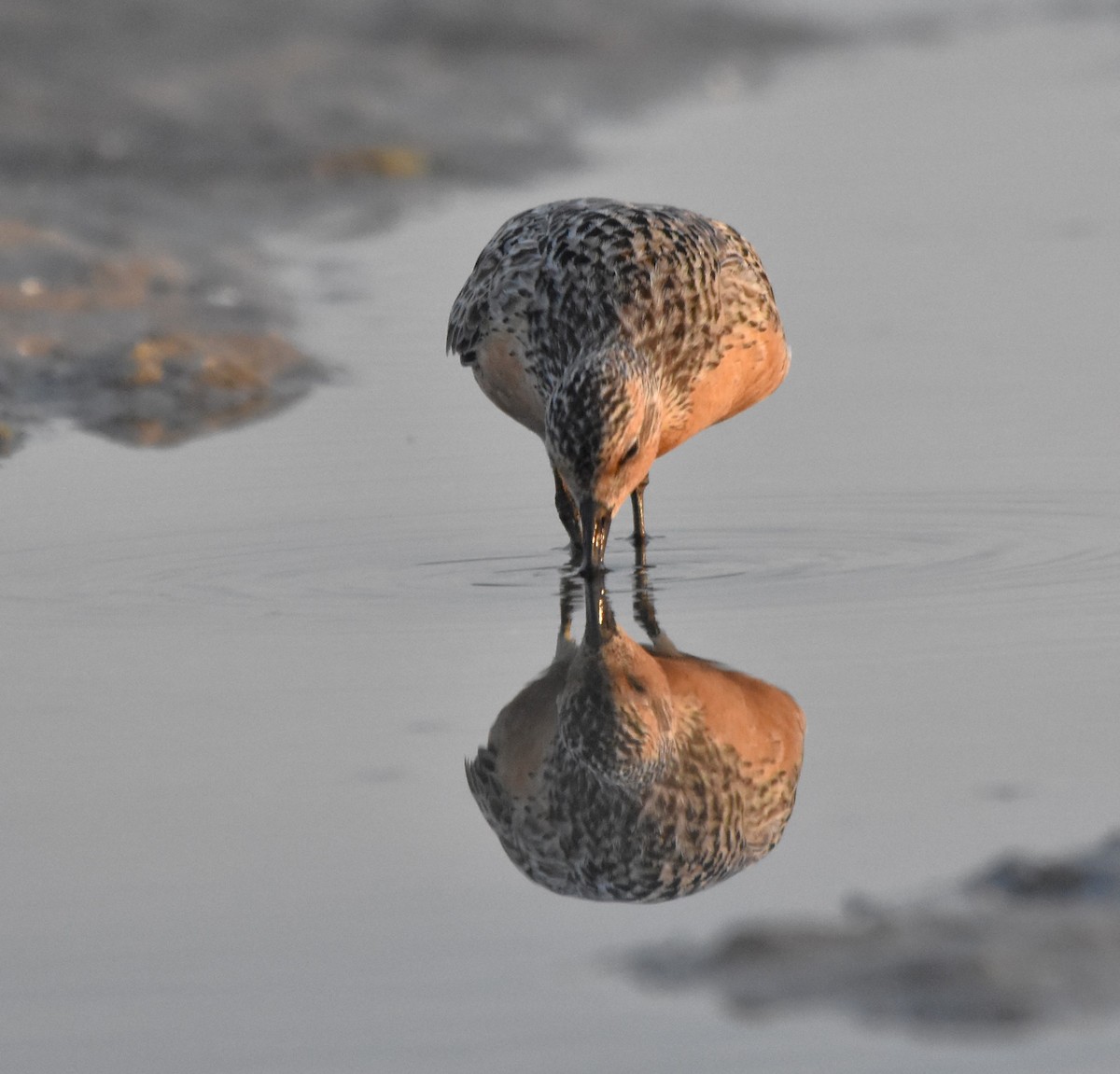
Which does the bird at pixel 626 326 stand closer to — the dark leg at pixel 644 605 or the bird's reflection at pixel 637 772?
the dark leg at pixel 644 605

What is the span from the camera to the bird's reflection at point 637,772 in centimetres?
502

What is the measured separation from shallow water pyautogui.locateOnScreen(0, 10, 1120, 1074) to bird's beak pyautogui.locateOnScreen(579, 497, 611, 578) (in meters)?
0.21

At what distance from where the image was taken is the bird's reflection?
5.02 meters

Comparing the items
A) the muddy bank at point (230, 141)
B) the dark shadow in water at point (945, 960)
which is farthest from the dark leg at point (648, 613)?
the muddy bank at point (230, 141)

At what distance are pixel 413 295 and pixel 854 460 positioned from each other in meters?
3.93

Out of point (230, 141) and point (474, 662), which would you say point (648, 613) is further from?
point (230, 141)

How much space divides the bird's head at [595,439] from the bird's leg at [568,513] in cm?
15

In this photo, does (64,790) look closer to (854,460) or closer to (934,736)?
(934,736)

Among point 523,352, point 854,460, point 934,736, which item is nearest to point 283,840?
point 934,736

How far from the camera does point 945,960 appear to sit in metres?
4.32

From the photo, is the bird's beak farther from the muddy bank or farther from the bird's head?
the muddy bank

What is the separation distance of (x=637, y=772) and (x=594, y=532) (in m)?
1.77

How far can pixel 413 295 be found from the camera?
12.0m

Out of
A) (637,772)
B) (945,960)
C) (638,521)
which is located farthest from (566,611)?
(945,960)
